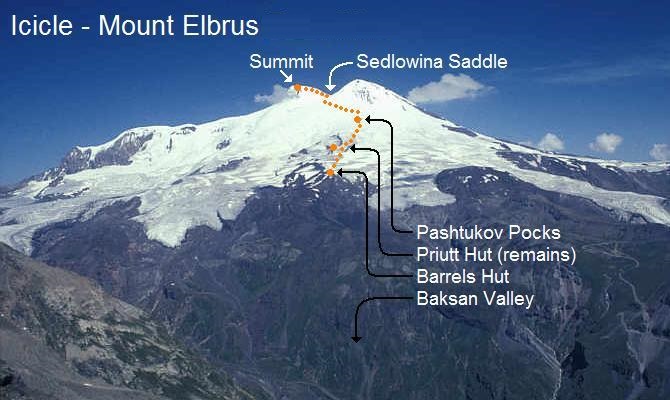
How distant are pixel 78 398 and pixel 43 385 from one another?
14055 millimetres

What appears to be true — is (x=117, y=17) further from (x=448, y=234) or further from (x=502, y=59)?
(x=448, y=234)

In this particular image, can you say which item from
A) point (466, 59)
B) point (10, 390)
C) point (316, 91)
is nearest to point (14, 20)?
point (316, 91)

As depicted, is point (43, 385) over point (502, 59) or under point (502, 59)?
under

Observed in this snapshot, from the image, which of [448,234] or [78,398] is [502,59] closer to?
[448,234]

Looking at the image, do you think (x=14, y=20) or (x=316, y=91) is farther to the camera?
(x=316, y=91)

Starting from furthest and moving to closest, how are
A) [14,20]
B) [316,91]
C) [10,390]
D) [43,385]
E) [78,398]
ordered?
[78,398] → [43,385] → [10,390] → [316,91] → [14,20]

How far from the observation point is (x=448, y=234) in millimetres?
165375

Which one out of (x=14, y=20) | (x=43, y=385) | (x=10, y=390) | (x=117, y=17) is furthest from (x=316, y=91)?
(x=43, y=385)

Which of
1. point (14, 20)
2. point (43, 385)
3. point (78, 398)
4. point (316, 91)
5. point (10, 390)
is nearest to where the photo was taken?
point (14, 20)

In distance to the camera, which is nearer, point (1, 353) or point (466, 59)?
point (466, 59)

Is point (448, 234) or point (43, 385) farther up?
point (448, 234)

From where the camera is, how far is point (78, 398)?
199 m

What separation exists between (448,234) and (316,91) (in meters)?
42.7

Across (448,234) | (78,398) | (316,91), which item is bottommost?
(78,398)
